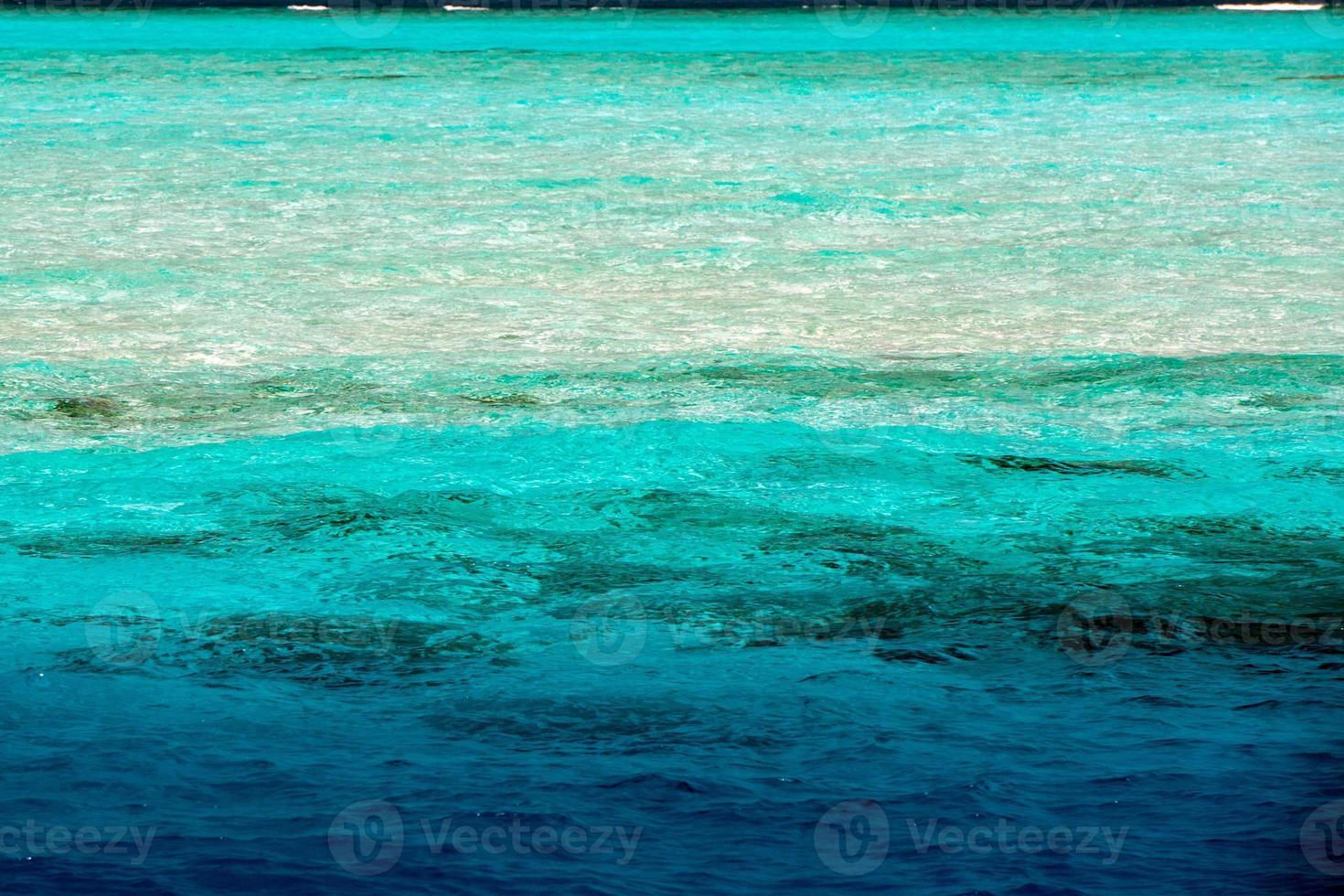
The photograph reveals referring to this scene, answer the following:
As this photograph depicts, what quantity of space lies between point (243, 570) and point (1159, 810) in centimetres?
194

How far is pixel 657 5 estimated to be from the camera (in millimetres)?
37312

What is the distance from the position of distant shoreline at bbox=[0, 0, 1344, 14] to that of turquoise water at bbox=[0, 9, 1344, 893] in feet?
91.7

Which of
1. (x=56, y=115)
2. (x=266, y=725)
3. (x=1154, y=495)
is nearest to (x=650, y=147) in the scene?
(x=56, y=115)

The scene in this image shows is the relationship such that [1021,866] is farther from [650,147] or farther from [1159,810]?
[650,147]

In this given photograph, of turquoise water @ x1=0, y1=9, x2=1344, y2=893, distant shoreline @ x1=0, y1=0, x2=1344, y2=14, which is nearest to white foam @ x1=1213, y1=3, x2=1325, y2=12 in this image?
distant shoreline @ x1=0, y1=0, x2=1344, y2=14

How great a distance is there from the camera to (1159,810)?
2.50 metres

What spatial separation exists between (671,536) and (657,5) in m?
34.9

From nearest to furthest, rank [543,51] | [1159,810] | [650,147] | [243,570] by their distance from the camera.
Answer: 1. [1159,810]
2. [243,570]
3. [650,147]
4. [543,51]

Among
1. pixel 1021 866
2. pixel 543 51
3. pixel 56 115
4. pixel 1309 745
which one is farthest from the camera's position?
pixel 543 51

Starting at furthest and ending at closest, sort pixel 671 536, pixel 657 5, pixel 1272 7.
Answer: pixel 657 5
pixel 1272 7
pixel 671 536

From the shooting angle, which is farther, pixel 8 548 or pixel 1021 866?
pixel 8 548

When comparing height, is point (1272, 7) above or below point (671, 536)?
above

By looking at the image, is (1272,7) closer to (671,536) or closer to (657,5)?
(657,5)

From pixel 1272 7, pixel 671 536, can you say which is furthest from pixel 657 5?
pixel 671 536
